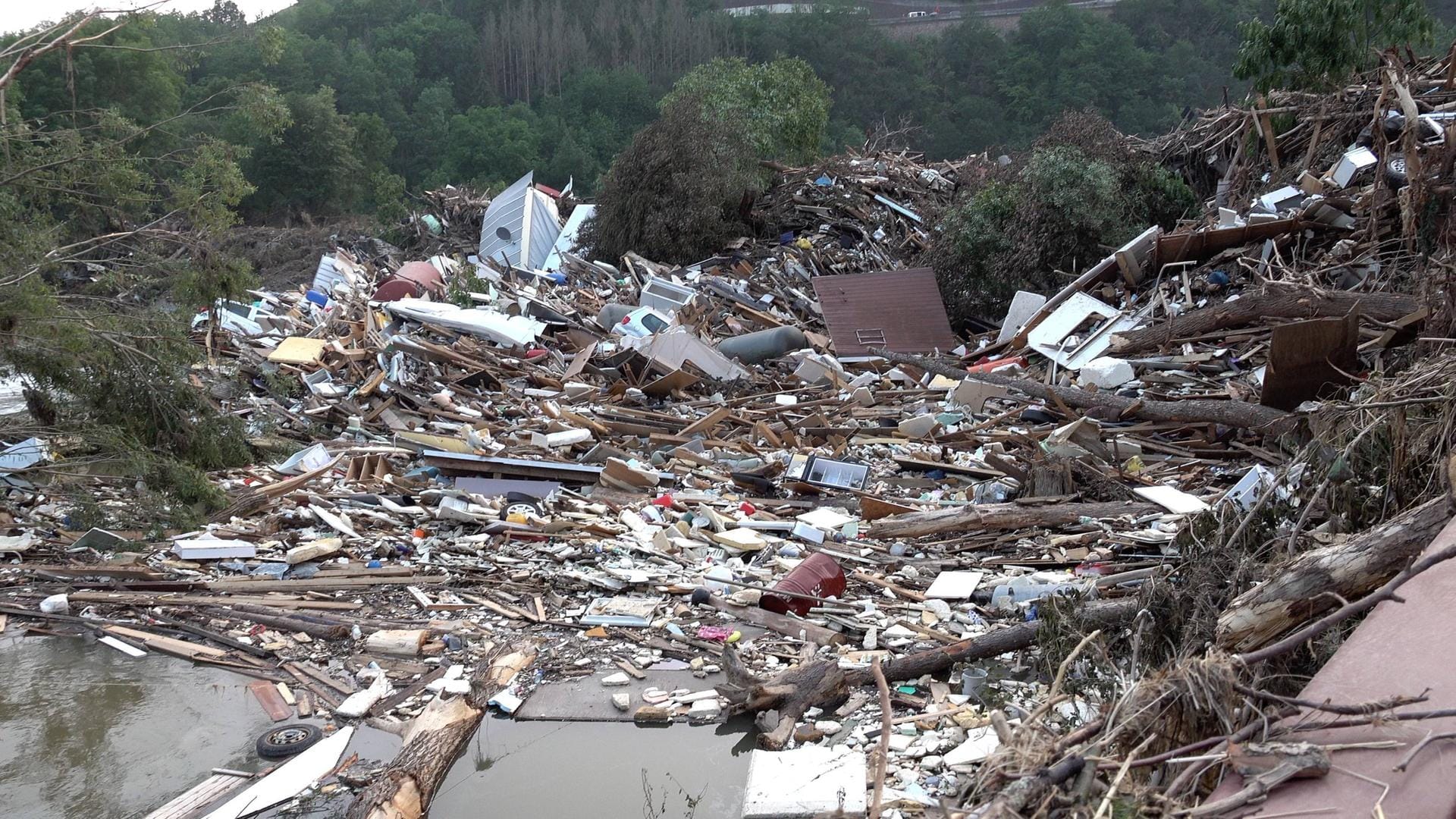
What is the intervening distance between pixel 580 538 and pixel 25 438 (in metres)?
4.61

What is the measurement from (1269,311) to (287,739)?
29.2 feet

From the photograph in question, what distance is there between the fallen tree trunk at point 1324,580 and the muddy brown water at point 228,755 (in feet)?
6.43

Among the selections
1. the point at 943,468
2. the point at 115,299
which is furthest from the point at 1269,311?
Result: the point at 115,299

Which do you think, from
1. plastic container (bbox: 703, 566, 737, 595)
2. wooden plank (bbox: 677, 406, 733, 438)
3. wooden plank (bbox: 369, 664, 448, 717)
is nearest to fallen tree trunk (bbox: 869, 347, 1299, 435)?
wooden plank (bbox: 677, 406, 733, 438)

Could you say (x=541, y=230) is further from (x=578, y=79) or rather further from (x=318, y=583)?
(x=578, y=79)

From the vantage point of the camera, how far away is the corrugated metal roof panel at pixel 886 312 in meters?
14.1

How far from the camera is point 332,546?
21.3 feet

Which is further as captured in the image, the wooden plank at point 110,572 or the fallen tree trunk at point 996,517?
the fallen tree trunk at point 996,517

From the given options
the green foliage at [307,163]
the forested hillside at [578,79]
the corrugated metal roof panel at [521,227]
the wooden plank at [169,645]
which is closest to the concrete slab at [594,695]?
the wooden plank at [169,645]

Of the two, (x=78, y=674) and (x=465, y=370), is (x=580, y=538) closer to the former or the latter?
(x=78, y=674)

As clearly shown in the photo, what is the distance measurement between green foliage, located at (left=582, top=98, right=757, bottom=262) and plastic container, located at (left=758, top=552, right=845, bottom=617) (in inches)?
497

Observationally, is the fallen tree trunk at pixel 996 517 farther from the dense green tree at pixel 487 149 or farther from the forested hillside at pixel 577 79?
the dense green tree at pixel 487 149

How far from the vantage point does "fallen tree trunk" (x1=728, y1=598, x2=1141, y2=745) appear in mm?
4449

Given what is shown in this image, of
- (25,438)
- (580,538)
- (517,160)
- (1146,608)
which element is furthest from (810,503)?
(517,160)
